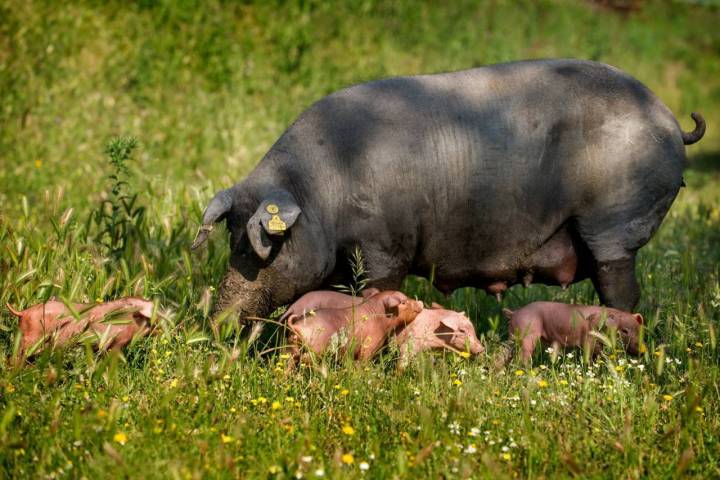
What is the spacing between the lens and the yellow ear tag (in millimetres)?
4375

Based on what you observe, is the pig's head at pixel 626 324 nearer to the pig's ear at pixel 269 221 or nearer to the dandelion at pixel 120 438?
the pig's ear at pixel 269 221

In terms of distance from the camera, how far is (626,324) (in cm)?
468

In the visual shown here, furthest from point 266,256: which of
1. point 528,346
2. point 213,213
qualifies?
point 528,346

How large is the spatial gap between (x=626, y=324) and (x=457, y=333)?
93 cm

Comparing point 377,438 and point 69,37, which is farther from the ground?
point 69,37

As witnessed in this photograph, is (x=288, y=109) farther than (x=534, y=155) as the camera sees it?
Yes

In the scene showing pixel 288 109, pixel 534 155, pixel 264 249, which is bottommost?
pixel 288 109

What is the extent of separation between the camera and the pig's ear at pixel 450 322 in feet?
15.3

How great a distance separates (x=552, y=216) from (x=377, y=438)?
1799 millimetres

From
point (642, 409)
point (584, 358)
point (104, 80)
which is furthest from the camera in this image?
point (104, 80)

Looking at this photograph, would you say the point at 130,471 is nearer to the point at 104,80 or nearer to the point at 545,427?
the point at 545,427

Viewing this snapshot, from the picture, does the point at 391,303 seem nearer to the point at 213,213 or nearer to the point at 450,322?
the point at 450,322

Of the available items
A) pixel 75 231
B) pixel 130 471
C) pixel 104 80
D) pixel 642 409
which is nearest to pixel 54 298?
pixel 75 231

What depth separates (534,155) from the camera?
4.76 meters
